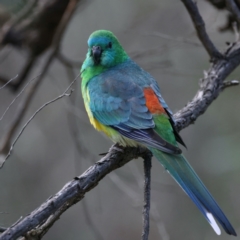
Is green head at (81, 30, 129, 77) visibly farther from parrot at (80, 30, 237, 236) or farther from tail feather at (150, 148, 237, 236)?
tail feather at (150, 148, 237, 236)

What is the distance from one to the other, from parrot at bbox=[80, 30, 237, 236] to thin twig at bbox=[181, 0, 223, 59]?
2.16 ft

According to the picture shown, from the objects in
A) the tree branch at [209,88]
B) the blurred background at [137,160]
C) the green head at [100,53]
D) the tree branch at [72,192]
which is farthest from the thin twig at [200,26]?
the blurred background at [137,160]

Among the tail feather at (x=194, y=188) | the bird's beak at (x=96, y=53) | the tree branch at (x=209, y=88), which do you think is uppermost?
the bird's beak at (x=96, y=53)

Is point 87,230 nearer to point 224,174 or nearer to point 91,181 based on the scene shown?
point 224,174

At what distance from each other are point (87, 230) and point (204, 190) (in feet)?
13.9

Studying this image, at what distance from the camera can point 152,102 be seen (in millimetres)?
3727

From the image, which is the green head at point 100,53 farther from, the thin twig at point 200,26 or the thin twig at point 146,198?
the thin twig at point 146,198

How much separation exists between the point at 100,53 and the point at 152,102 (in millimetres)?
845

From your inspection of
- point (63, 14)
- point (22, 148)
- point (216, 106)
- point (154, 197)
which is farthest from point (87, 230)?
point (63, 14)

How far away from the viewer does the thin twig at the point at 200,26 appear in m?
4.02

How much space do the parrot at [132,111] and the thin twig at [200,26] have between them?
0.66m

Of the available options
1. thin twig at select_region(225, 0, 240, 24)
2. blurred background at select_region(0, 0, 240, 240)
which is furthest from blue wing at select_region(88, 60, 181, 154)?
blurred background at select_region(0, 0, 240, 240)

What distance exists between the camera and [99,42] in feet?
13.9

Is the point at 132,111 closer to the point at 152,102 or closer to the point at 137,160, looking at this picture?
the point at 152,102
